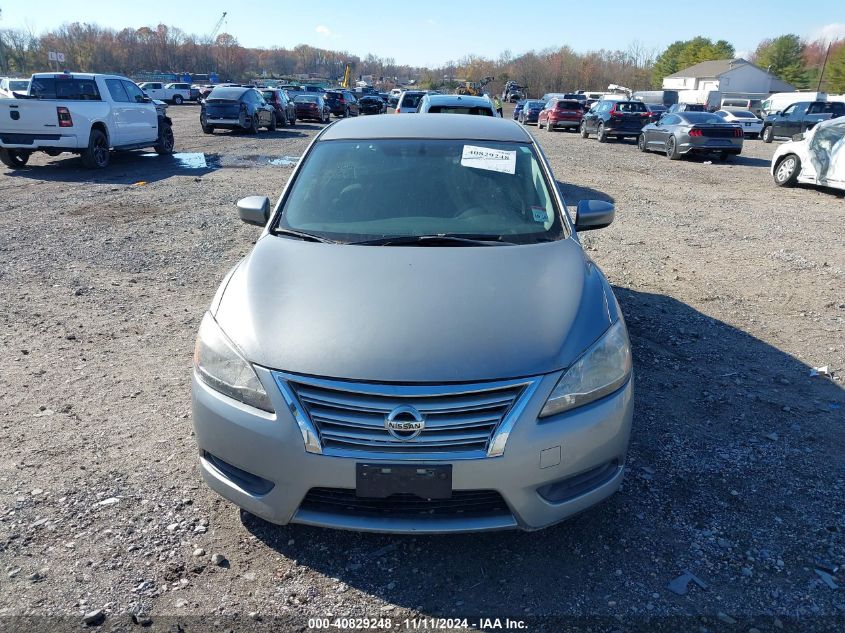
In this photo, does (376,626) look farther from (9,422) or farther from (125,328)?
(125,328)

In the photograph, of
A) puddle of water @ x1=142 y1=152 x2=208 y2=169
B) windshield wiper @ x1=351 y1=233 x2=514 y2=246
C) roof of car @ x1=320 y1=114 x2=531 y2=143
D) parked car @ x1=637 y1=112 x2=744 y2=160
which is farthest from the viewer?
parked car @ x1=637 y1=112 x2=744 y2=160

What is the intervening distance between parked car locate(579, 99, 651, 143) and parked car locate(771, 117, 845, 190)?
11.1 meters

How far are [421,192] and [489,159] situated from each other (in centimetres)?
57

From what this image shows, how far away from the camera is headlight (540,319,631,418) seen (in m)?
2.45

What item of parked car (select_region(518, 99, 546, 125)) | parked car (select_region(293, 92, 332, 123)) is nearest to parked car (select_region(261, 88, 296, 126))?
parked car (select_region(293, 92, 332, 123))

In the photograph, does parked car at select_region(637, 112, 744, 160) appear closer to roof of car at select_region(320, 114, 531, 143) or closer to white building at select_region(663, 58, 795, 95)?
roof of car at select_region(320, 114, 531, 143)

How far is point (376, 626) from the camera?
2365 mm

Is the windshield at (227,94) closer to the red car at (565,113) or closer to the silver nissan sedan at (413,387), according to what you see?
the red car at (565,113)

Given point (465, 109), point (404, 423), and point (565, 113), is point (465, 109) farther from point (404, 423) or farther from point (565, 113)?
point (565, 113)

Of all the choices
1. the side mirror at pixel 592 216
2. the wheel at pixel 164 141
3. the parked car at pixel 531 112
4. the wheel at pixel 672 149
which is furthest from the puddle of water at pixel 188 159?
the parked car at pixel 531 112

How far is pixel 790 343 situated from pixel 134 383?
17.0ft

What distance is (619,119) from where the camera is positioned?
2441 centimetres

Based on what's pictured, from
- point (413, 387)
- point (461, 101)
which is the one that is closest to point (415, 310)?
point (413, 387)

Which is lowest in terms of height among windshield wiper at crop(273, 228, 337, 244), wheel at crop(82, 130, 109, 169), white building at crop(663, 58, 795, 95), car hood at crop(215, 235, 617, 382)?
wheel at crop(82, 130, 109, 169)
